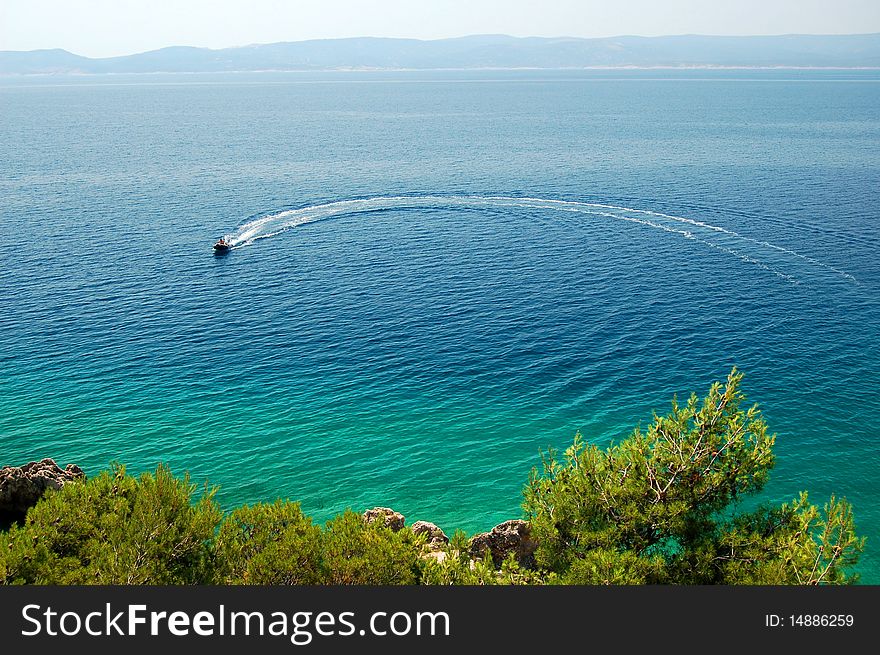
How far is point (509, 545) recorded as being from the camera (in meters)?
53.0

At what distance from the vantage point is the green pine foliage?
1383 inches

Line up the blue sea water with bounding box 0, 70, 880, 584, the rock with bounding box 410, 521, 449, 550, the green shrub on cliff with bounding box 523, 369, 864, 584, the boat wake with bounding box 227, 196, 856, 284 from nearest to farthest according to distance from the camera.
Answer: the green shrub on cliff with bounding box 523, 369, 864, 584
the rock with bounding box 410, 521, 449, 550
the blue sea water with bounding box 0, 70, 880, 584
the boat wake with bounding box 227, 196, 856, 284

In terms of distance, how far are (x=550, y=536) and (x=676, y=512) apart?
685 cm

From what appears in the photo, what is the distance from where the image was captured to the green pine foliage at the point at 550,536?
35.1m

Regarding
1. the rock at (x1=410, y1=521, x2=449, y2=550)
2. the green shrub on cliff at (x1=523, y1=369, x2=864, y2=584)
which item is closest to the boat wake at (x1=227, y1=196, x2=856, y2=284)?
the rock at (x1=410, y1=521, x2=449, y2=550)

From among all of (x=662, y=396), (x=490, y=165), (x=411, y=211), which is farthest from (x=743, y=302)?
(x=490, y=165)

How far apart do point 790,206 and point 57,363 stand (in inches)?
5298

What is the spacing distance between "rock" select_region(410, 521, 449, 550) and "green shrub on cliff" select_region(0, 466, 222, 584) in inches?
730

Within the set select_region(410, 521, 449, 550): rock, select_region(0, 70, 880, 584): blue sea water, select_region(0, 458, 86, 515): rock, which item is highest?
select_region(0, 70, 880, 584): blue sea water

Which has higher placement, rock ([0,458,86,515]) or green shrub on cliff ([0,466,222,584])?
rock ([0,458,86,515])

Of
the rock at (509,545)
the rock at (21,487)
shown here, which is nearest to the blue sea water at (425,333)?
the rock at (509,545)

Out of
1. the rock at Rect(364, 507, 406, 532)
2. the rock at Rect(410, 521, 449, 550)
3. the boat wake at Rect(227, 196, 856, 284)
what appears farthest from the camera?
the boat wake at Rect(227, 196, 856, 284)

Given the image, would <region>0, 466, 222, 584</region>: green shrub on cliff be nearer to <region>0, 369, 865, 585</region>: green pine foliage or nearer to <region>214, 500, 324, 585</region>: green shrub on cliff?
<region>0, 369, 865, 585</region>: green pine foliage

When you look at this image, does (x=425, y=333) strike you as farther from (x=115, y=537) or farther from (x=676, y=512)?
(x=115, y=537)
